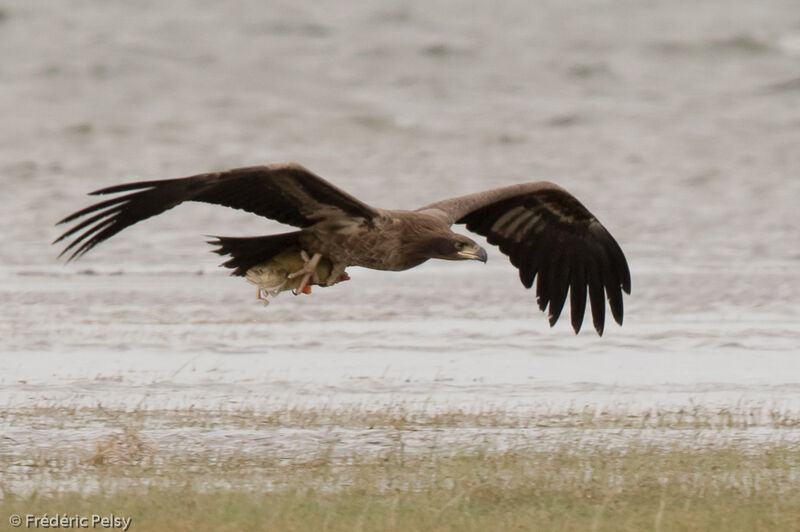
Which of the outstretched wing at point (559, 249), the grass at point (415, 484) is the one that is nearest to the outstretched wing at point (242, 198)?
the grass at point (415, 484)

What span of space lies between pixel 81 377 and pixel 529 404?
11.7ft

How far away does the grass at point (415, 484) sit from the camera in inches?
293

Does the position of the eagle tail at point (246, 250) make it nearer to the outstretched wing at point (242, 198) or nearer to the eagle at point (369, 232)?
the eagle at point (369, 232)

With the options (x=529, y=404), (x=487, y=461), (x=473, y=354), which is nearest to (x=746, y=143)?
(x=473, y=354)

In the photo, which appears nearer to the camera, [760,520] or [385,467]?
[760,520]

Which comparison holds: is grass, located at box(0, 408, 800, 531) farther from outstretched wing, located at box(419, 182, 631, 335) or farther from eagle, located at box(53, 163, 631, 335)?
outstretched wing, located at box(419, 182, 631, 335)

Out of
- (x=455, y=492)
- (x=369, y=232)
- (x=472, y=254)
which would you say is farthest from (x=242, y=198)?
(x=455, y=492)

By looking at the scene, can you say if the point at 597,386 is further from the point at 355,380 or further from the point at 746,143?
the point at 746,143

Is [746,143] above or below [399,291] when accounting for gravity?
above

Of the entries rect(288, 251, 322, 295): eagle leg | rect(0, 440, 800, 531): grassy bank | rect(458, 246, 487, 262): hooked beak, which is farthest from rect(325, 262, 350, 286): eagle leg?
rect(0, 440, 800, 531): grassy bank

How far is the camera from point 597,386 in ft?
39.4

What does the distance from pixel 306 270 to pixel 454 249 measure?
92 cm

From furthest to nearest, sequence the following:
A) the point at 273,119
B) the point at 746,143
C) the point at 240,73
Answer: the point at 240,73 → the point at 273,119 → the point at 746,143

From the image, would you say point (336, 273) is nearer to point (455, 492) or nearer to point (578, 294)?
point (455, 492)
